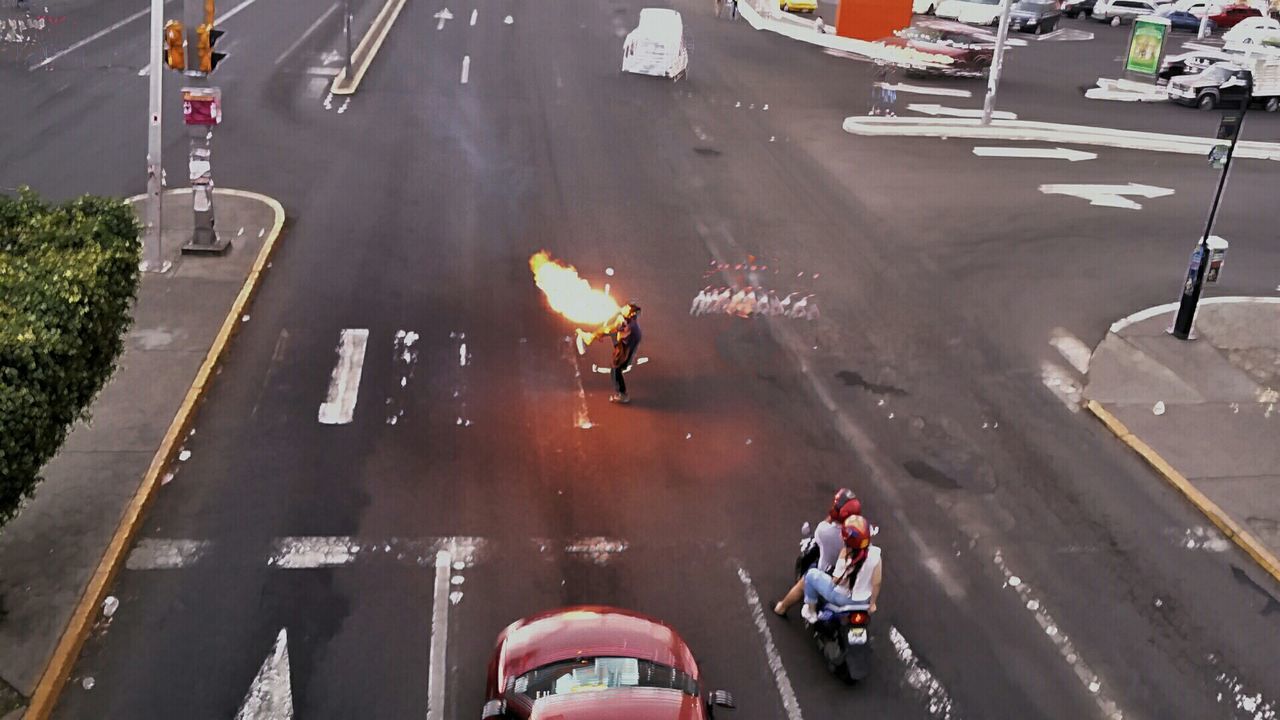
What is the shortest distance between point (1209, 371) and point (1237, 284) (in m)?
4.59

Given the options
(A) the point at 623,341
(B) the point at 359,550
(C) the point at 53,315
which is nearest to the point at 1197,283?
(A) the point at 623,341

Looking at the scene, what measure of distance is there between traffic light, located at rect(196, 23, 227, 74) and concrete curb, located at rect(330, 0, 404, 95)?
12.3 meters

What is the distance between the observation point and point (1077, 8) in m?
55.3

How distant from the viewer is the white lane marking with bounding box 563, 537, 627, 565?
36.0 feet

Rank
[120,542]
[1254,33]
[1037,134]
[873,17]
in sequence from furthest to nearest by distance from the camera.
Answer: [1254,33] < [873,17] < [1037,134] < [120,542]

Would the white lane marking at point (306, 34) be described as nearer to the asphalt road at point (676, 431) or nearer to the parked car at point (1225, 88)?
the asphalt road at point (676, 431)

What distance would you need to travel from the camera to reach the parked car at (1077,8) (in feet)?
181

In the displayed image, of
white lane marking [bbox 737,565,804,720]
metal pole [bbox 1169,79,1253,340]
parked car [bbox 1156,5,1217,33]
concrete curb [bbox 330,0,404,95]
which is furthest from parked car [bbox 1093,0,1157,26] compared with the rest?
white lane marking [bbox 737,565,804,720]

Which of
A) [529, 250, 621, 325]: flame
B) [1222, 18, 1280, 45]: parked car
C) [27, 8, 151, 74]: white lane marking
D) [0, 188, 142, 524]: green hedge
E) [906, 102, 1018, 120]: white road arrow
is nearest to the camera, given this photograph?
[0, 188, 142, 524]: green hedge

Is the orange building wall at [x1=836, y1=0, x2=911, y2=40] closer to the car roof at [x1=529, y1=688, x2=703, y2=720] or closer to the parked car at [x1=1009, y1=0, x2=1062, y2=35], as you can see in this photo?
the parked car at [x1=1009, y1=0, x2=1062, y2=35]

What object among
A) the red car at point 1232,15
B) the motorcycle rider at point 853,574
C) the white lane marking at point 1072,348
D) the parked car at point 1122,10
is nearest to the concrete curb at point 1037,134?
the white lane marking at point 1072,348

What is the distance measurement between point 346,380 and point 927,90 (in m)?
25.7

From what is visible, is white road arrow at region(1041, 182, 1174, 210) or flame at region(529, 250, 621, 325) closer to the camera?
flame at region(529, 250, 621, 325)

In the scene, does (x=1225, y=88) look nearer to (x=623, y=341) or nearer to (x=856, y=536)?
(x=623, y=341)
